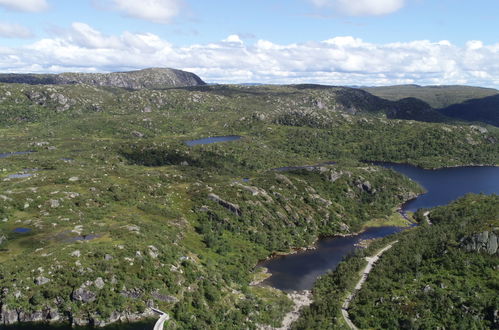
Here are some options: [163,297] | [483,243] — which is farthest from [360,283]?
[163,297]

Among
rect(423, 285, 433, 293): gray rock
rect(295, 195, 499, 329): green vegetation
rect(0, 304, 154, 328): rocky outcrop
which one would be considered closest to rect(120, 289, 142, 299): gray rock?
rect(0, 304, 154, 328): rocky outcrop

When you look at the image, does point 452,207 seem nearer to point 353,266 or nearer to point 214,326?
point 353,266

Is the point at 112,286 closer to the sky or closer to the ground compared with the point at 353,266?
closer to the sky

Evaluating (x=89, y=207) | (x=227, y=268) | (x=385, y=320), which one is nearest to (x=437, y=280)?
(x=385, y=320)

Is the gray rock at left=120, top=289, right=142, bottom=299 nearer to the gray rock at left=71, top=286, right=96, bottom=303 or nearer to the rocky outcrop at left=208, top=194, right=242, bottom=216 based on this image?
the gray rock at left=71, top=286, right=96, bottom=303

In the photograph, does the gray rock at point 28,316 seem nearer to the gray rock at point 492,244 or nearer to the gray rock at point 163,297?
the gray rock at point 163,297

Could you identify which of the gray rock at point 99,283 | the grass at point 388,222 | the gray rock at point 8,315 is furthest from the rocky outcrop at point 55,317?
the grass at point 388,222
